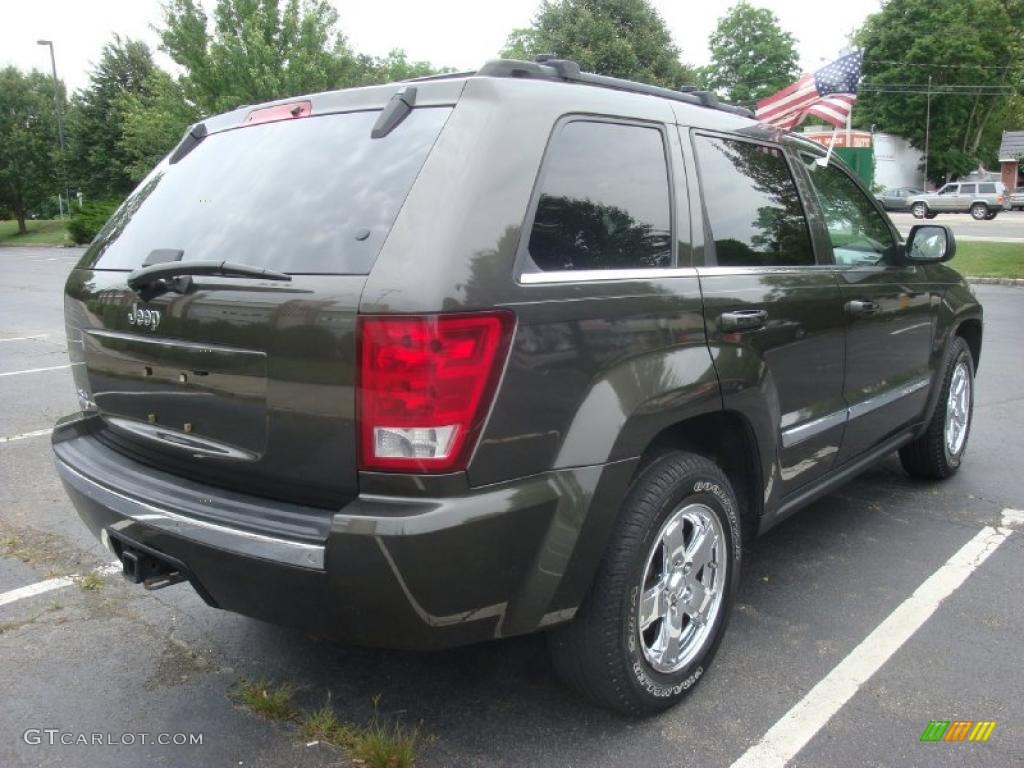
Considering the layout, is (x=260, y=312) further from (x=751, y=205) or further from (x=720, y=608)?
(x=751, y=205)

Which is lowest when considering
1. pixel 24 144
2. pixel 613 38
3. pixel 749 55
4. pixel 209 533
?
pixel 209 533

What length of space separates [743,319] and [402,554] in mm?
1402

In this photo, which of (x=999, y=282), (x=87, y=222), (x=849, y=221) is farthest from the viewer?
(x=87, y=222)

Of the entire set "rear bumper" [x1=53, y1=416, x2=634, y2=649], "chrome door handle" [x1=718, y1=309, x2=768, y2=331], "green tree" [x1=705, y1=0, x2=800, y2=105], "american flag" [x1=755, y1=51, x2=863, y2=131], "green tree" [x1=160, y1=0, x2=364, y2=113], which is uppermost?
"green tree" [x1=705, y1=0, x2=800, y2=105]

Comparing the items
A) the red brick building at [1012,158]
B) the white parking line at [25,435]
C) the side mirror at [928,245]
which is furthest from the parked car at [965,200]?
the white parking line at [25,435]

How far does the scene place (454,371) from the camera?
78.9 inches

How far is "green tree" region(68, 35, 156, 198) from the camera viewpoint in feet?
132

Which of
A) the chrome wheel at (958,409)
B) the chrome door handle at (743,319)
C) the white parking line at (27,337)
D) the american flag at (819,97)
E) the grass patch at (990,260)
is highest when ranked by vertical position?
the american flag at (819,97)

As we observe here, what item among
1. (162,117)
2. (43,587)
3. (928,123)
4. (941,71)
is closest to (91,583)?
(43,587)

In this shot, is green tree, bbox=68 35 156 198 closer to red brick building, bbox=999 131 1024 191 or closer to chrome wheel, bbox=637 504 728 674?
chrome wheel, bbox=637 504 728 674

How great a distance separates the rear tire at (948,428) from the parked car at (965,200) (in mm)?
40680

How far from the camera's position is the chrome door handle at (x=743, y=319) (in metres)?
2.69

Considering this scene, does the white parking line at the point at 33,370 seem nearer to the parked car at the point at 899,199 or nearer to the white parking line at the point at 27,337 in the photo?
the white parking line at the point at 27,337

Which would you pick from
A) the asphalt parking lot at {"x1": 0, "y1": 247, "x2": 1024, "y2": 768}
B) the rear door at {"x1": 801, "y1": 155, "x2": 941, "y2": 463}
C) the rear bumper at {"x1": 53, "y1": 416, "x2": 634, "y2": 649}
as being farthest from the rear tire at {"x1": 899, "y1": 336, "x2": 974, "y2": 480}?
A: the rear bumper at {"x1": 53, "y1": 416, "x2": 634, "y2": 649}
